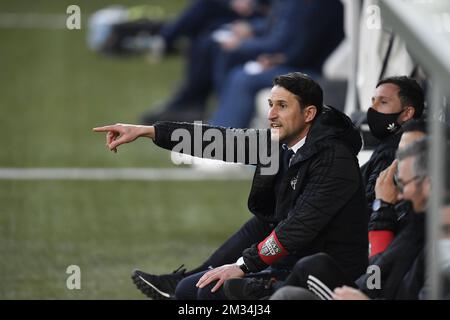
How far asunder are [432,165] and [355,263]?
42.9 inches

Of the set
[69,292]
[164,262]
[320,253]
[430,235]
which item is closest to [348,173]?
[320,253]

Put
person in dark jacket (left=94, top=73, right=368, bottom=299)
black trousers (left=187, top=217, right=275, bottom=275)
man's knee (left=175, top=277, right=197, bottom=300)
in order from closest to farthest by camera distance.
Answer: person in dark jacket (left=94, top=73, right=368, bottom=299) → man's knee (left=175, top=277, right=197, bottom=300) → black trousers (left=187, top=217, right=275, bottom=275)

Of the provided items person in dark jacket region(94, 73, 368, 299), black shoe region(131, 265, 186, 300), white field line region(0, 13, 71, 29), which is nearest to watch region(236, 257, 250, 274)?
person in dark jacket region(94, 73, 368, 299)

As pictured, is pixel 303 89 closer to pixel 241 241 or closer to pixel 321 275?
pixel 321 275

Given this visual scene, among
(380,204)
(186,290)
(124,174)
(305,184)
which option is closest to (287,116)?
(305,184)

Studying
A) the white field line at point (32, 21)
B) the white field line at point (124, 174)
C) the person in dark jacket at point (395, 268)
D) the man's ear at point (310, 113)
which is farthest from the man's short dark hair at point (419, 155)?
the white field line at point (32, 21)

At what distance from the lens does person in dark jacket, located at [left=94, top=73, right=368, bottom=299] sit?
4715mm

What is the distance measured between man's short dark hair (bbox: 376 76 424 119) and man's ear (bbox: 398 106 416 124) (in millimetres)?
12

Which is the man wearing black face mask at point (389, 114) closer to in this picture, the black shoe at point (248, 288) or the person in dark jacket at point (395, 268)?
the person in dark jacket at point (395, 268)

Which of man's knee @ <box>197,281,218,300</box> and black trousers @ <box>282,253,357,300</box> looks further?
man's knee @ <box>197,281,218,300</box>

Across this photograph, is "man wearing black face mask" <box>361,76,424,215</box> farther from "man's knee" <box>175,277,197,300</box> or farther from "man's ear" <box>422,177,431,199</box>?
"man's ear" <box>422,177,431,199</box>

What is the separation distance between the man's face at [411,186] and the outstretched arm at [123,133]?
1.04 m

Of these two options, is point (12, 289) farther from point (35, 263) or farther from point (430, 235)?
point (430, 235)

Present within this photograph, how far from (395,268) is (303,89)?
816 mm
